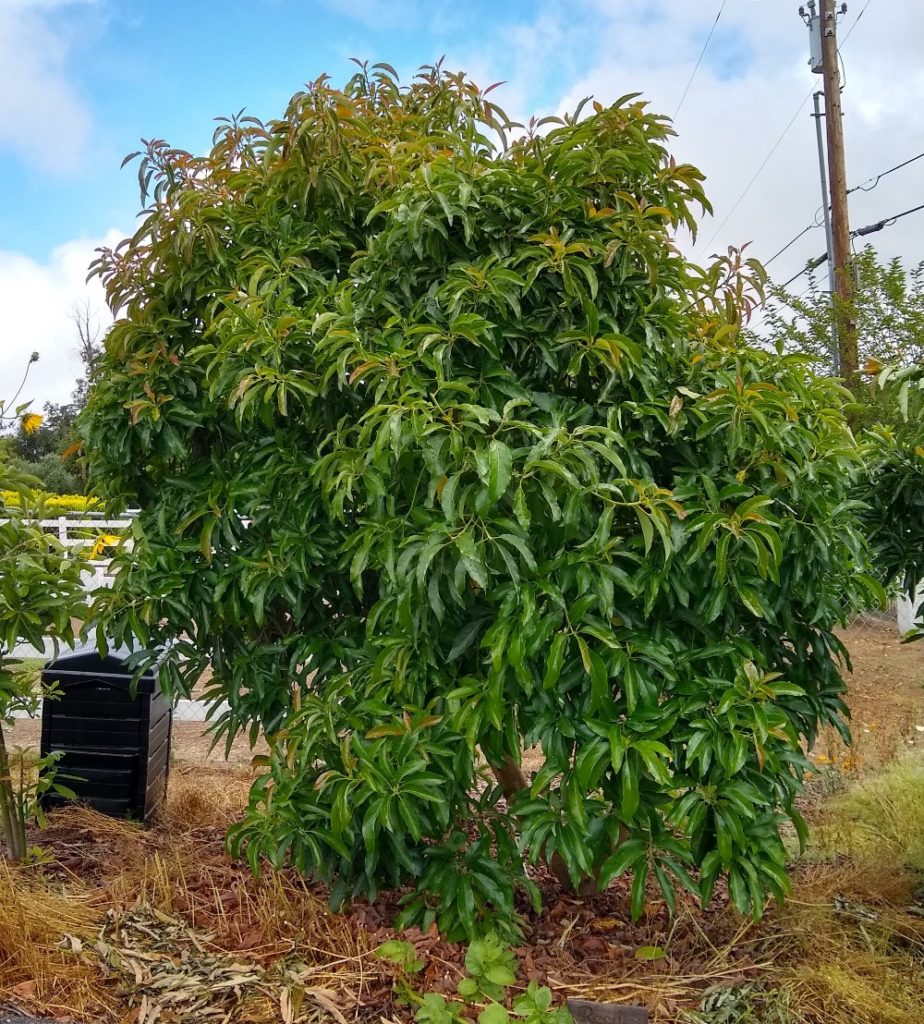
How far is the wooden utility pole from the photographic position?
9.02 metres

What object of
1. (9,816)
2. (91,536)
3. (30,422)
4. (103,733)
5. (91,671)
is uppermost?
(30,422)

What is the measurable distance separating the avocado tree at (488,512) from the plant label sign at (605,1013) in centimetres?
A: 33

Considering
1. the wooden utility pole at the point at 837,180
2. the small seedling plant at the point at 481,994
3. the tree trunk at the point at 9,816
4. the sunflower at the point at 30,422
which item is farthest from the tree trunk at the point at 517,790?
the wooden utility pole at the point at 837,180

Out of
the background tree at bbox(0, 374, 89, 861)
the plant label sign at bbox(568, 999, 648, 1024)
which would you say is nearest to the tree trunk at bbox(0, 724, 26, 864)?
the background tree at bbox(0, 374, 89, 861)

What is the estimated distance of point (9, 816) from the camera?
3.13 m

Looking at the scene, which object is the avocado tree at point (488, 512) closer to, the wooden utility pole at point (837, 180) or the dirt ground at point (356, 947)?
the dirt ground at point (356, 947)

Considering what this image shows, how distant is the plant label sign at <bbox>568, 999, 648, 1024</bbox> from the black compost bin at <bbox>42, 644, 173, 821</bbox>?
2315 mm

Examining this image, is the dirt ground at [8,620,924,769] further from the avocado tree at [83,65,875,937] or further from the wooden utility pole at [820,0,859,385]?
the wooden utility pole at [820,0,859,385]

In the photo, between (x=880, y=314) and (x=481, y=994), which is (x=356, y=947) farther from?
(x=880, y=314)

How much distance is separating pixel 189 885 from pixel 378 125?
2.91m

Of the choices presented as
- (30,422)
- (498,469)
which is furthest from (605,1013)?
(30,422)

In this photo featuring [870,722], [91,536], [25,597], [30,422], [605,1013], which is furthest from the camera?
[870,722]

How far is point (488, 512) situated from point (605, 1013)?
137cm

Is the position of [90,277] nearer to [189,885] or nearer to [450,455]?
[450,455]
